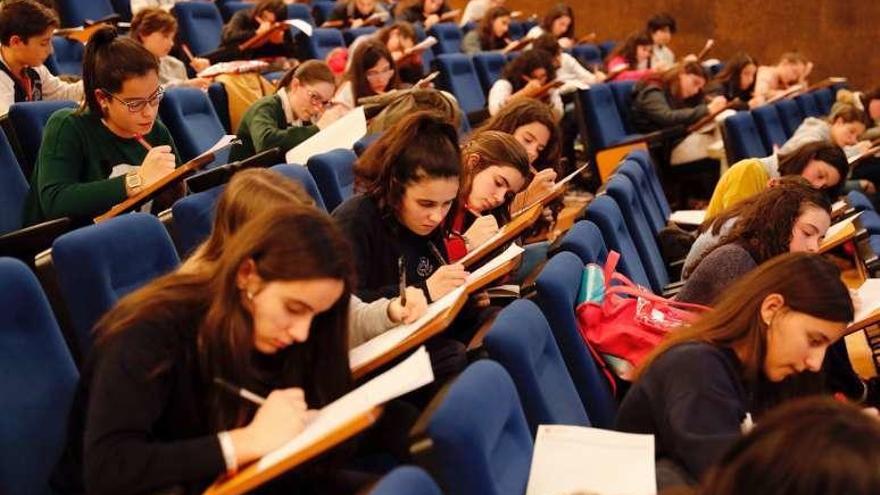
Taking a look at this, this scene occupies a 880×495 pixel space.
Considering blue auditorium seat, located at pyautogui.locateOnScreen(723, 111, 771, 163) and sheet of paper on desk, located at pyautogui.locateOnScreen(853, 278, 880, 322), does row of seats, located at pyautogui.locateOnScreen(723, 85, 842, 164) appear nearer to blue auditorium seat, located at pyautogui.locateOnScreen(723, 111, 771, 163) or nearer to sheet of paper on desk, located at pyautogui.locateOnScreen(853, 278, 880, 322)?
blue auditorium seat, located at pyautogui.locateOnScreen(723, 111, 771, 163)

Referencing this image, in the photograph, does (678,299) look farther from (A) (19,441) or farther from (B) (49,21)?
(B) (49,21)

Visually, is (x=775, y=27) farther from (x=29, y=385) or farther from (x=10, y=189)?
(x=29, y=385)

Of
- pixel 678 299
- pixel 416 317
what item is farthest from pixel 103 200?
pixel 678 299

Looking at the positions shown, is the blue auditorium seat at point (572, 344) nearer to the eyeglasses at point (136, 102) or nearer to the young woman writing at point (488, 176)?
the young woman writing at point (488, 176)

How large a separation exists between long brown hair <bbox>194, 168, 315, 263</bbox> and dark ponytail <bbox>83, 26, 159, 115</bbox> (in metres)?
0.43

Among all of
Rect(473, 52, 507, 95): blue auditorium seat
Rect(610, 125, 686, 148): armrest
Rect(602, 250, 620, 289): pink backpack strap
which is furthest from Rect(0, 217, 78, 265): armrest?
Rect(473, 52, 507, 95): blue auditorium seat

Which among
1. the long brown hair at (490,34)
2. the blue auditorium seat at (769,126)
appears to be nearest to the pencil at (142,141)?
the blue auditorium seat at (769,126)

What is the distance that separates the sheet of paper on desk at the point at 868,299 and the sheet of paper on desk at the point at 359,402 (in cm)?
71

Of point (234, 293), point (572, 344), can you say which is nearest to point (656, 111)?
point (572, 344)

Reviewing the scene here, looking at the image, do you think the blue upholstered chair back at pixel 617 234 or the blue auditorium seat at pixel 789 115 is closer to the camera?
the blue upholstered chair back at pixel 617 234

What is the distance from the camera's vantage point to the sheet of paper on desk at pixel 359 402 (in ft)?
2.10

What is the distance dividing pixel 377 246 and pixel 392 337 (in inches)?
9.7

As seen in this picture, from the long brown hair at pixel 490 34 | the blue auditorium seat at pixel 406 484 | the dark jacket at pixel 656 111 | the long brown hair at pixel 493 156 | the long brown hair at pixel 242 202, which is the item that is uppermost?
the long brown hair at pixel 242 202

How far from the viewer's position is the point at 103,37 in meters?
1.25
